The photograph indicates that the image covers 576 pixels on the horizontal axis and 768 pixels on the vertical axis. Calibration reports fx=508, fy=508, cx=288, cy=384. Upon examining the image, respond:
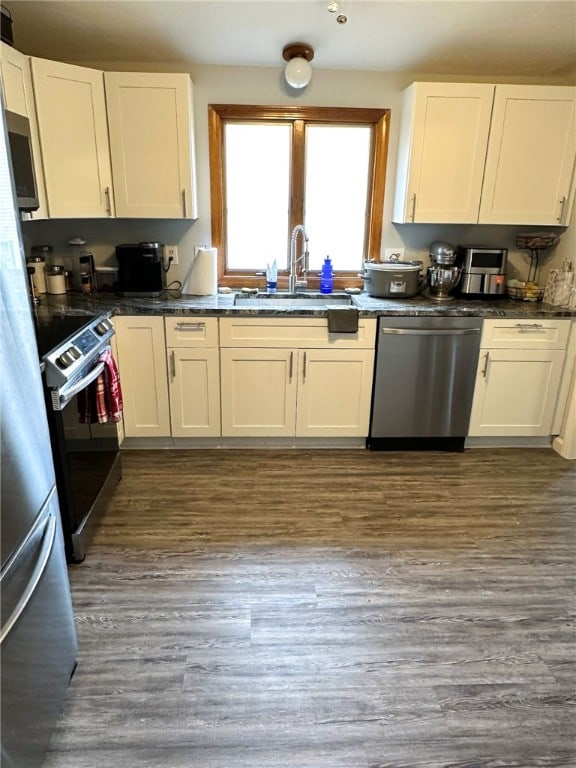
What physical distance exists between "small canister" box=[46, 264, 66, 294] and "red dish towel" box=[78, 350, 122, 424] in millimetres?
972

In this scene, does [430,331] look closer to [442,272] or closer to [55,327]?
[442,272]

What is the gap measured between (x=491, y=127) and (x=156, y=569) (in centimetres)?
300

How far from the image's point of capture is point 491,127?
2.98 m

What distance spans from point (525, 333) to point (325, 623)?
6.96ft

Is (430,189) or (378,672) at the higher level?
(430,189)

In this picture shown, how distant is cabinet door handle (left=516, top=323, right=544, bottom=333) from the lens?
3047 millimetres

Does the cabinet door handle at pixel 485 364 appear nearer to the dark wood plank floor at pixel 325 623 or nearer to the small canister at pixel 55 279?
the dark wood plank floor at pixel 325 623

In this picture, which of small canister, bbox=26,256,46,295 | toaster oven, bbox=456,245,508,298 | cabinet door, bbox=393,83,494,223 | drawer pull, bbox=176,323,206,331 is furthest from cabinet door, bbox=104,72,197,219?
toaster oven, bbox=456,245,508,298

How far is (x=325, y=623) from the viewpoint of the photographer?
189 centimetres

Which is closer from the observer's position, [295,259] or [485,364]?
[485,364]

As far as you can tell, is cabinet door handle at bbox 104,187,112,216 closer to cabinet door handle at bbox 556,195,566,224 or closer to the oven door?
the oven door

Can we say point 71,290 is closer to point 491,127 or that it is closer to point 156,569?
point 156,569

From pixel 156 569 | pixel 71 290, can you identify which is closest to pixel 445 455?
pixel 156 569

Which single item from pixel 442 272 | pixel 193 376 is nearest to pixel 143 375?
pixel 193 376
